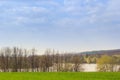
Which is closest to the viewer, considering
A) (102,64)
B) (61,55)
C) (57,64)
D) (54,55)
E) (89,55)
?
(102,64)

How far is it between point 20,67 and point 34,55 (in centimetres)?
1739

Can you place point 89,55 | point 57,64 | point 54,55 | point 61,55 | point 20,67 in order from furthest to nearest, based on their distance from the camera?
point 89,55
point 61,55
point 54,55
point 57,64
point 20,67

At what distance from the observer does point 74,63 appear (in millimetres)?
123562

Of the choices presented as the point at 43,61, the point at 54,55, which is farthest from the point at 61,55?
the point at 43,61

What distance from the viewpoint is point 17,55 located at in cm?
11931

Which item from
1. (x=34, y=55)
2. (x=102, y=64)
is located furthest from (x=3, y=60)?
(x=102, y=64)

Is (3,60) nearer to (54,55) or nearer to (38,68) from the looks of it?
(38,68)

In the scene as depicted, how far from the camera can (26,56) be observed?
401 ft

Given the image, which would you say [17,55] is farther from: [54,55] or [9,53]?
[54,55]

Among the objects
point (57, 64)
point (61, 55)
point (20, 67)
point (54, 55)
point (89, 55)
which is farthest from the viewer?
point (89, 55)

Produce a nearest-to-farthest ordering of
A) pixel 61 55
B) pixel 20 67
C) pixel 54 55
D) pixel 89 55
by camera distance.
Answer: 1. pixel 20 67
2. pixel 54 55
3. pixel 61 55
4. pixel 89 55

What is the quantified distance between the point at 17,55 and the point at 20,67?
41.0ft

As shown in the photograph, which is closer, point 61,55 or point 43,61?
point 43,61

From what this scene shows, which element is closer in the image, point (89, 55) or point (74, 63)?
point (74, 63)
